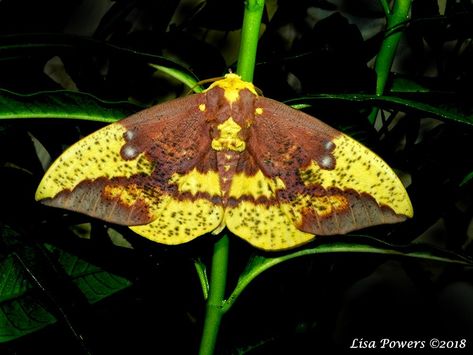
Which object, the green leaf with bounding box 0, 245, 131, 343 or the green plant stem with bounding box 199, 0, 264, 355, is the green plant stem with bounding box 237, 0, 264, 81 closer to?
the green plant stem with bounding box 199, 0, 264, 355

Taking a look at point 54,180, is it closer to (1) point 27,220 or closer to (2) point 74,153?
(2) point 74,153

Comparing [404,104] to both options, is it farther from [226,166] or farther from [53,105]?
[53,105]

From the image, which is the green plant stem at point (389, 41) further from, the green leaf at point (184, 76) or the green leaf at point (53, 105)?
the green leaf at point (53, 105)

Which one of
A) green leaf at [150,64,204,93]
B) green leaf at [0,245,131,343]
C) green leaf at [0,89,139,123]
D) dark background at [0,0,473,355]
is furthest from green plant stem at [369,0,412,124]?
green leaf at [0,245,131,343]

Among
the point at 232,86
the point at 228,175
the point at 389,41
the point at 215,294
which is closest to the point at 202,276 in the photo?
the point at 215,294

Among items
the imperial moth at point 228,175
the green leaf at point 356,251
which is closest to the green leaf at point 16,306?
the imperial moth at point 228,175

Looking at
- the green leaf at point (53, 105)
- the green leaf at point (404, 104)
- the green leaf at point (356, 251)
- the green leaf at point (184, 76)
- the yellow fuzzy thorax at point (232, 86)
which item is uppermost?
the green leaf at point (184, 76)
